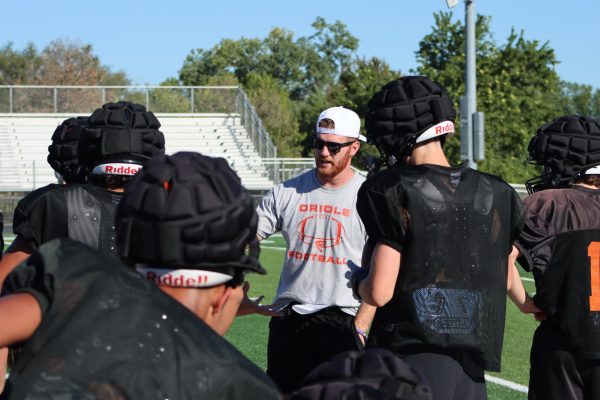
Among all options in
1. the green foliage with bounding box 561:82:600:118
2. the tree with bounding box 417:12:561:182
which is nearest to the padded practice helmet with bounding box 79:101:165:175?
the tree with bounding box 417:12:561:182

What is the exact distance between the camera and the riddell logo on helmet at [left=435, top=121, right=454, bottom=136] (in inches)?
155

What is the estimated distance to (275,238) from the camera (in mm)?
21328

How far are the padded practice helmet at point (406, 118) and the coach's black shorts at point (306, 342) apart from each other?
1533mm

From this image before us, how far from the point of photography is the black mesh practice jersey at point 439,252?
3.74 meters

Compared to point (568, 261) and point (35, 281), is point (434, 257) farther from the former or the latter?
point (35, 281)

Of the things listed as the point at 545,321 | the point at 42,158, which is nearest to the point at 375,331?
the point at 545,321

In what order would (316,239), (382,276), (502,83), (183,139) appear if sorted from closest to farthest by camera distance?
(382,276), (316,239), (183,139), (502,83)

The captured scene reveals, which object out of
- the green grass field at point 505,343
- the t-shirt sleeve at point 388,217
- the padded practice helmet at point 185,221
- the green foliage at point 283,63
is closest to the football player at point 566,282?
the t-shirt sleeve at point 388,217

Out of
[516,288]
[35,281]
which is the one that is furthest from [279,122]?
[35,281]

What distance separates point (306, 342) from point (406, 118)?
1.79 m

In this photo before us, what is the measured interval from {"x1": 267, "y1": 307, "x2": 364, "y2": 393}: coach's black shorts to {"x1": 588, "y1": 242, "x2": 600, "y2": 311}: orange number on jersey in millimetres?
1376

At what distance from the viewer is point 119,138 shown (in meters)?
4.25

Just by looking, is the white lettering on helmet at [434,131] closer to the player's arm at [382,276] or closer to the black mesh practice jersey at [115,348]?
the player's arm at [382,276]

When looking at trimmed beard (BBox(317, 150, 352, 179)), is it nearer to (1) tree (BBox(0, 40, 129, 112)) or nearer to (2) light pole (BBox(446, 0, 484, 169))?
(2) light pole (BBox(446, 0, 484, 169))
